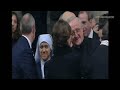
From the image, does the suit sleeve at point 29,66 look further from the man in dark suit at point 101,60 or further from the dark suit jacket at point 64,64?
the man in dark suit at point 101,60

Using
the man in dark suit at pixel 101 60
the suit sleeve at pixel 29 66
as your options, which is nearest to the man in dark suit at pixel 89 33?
the man in dark suit at pixel 101 60

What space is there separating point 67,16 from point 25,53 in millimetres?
1153

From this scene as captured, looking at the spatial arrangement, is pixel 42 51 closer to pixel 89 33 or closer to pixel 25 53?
pixel 25 53

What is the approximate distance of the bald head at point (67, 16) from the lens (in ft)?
62.8

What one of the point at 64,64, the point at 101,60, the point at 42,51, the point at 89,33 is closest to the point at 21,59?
the point at 42,51

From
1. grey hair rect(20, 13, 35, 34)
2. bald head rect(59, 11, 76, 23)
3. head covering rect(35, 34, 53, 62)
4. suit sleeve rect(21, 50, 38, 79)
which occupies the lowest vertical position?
suit sleeve rect(21, 50, 38, 79)

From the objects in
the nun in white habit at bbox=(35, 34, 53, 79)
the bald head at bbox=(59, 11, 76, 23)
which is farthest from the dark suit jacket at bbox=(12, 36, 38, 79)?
the bald head at bbox=(59, 11, 76, 23)

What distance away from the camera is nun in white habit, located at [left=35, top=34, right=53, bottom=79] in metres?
19.1

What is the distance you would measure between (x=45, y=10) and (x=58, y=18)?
313 mm

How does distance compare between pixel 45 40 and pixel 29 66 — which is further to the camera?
pixel 29 66

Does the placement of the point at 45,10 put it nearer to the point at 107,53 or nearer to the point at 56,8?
the point at 56,8

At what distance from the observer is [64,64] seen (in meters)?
19.2

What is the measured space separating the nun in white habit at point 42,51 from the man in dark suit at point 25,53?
103 millimetres

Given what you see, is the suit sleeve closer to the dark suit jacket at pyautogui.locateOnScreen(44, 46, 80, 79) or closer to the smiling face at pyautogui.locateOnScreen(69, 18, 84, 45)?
the dark suit jacket at pyautogui.locateOnScreen(44, 46, 80, 79)
